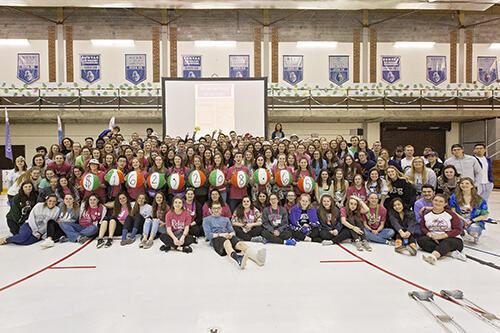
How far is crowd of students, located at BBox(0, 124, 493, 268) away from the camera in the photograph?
418cm

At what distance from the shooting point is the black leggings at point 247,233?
447 cm

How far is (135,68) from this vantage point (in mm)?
13555

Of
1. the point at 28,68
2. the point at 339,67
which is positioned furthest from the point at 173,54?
the point at 339,67

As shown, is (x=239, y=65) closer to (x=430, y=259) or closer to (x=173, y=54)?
(x=173, y=54)

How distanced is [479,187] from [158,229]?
5.88m

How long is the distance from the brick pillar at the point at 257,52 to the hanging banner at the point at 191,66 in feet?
9.06

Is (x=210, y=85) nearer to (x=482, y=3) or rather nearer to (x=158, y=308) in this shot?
(x=158, y=308)

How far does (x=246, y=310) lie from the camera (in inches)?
99.0

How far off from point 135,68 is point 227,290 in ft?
44.0

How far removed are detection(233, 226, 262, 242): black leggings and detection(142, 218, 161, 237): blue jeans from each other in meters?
1.26

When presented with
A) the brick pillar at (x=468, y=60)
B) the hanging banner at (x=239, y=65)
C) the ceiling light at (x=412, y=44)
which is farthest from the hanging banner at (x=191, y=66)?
the brick pillar at (x=468, y=60)

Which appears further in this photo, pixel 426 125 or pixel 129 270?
pixel 426 125

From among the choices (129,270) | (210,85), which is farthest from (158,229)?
(210,85)

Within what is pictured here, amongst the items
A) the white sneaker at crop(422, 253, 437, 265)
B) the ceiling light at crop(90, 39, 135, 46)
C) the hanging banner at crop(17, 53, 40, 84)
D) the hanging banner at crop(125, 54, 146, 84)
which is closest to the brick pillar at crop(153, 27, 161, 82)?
the hanging banner at crop(125, 54, 146, 84)
